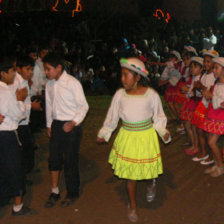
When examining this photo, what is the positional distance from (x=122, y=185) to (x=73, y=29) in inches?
464

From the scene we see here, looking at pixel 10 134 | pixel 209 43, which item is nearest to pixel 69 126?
pixel 10 134

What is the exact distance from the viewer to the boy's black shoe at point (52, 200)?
413cm

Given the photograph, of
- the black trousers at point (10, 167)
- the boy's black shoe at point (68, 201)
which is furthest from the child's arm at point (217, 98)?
the black trousers at point (10, 167)

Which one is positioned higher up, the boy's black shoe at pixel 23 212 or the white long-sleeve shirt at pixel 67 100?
the white long-sleeve shirt at pixel 67 100

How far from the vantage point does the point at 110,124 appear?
3893mm

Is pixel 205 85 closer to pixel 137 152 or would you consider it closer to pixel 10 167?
pixel 137 152

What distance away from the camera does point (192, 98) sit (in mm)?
5840

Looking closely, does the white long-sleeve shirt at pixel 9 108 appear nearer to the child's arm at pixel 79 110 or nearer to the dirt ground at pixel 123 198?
the child's arm at pixel 79 110

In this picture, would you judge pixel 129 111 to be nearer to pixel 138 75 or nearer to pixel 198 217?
pixel 138 75

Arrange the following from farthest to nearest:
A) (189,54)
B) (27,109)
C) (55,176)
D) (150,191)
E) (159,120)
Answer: (189,54) → (27,109) → (150,191) → (55,176) → (159,120)

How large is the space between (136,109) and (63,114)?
869 mm

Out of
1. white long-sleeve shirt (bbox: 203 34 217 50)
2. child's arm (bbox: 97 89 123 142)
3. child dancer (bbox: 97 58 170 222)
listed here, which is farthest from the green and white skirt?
white long-sleeve shirt (bbox: 203 34 217 50)

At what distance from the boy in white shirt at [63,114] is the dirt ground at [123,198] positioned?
301 mm

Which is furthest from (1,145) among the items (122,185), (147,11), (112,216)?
(147,11)
